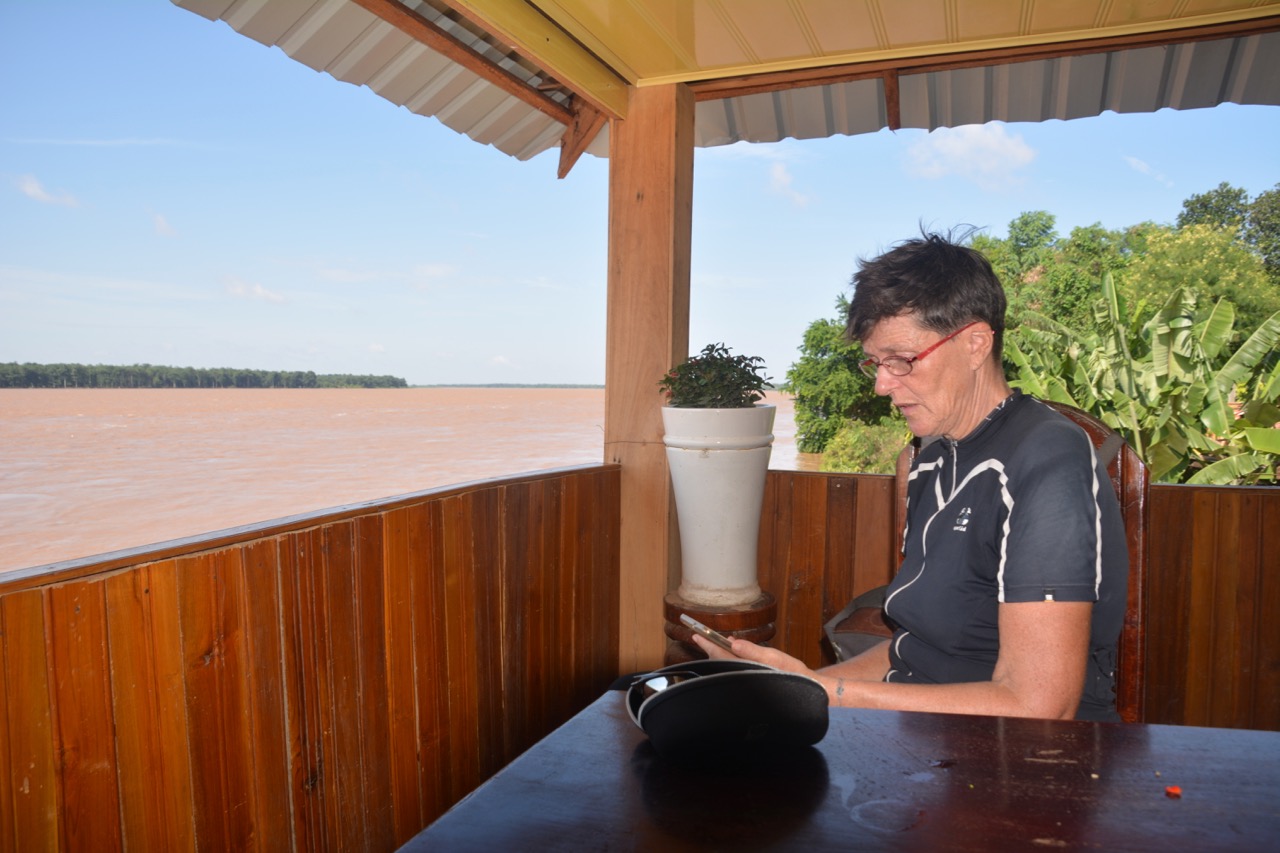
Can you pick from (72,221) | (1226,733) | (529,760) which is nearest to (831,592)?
(1226,733)

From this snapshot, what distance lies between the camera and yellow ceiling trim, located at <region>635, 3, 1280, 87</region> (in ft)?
8.58

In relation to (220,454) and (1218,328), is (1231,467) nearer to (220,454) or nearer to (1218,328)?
(1218,328)

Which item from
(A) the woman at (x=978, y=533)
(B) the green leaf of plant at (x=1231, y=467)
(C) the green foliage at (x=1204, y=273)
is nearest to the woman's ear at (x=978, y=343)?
(A) the woman at (x=978, y=533)

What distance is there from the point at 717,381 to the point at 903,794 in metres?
2.33

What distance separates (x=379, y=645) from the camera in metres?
1.86

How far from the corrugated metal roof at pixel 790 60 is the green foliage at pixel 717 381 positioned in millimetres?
1078

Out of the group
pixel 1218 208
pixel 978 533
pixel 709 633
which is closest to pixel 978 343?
pixel 978 533

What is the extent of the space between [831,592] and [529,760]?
8.79 ft

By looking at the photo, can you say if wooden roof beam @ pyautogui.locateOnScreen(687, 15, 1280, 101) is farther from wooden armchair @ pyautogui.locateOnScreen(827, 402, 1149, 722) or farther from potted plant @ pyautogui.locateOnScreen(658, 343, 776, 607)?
wooden armchair @ pyautogui.locateOnScreen(827, 402, 1149, 722)

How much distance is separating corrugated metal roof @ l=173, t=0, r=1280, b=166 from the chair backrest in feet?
5.50

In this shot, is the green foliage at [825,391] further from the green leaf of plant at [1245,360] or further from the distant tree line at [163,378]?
the distant tree line at [163,378]

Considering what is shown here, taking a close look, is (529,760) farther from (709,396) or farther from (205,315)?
(205,315)

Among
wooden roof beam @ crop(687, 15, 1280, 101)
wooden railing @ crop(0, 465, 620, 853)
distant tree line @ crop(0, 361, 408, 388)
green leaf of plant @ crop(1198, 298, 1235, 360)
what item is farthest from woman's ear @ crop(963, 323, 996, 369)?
distant tree line @ crop(0, 361, 408, 388)

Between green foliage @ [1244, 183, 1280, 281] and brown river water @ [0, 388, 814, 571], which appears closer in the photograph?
brown river water @ [0, 388, 814, 571]
